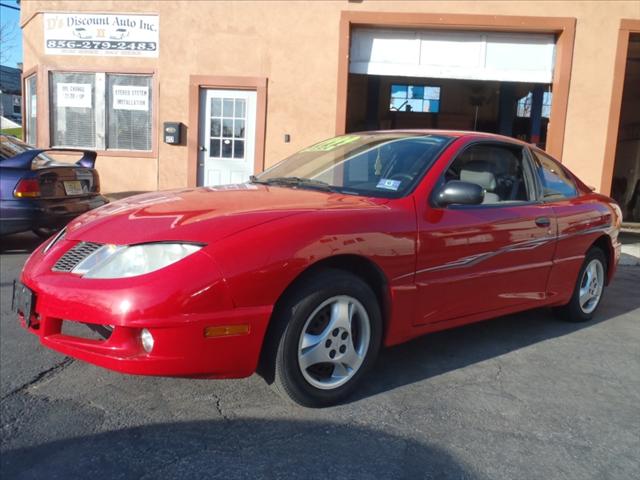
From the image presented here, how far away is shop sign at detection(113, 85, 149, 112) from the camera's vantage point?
1130 cm

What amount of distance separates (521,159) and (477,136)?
23.0 inches

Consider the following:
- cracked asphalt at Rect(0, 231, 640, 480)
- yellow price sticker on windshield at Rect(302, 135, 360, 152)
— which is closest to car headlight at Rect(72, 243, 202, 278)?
cracked asphalt at Rect(0, 231, 640, 480)

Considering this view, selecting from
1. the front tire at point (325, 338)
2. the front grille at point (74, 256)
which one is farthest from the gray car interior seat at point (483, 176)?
the front grille at point (74, 256)

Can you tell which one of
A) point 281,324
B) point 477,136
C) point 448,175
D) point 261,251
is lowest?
point 281,324

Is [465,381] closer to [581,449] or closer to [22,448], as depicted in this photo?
[581,449]

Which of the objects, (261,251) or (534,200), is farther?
(534,200)

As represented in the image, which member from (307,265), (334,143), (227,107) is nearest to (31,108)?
(227,107)

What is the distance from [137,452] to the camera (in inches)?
104

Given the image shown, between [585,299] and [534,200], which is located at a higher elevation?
[534,200]

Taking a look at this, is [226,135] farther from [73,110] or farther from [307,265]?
[307,265]

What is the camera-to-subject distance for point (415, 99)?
1867cm

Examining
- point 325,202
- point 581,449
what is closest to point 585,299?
point 581,449

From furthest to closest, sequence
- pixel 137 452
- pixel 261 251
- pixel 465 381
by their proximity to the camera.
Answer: pixel 465 381
pixel 261 251
pixel 137 452

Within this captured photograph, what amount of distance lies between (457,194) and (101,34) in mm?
9721
